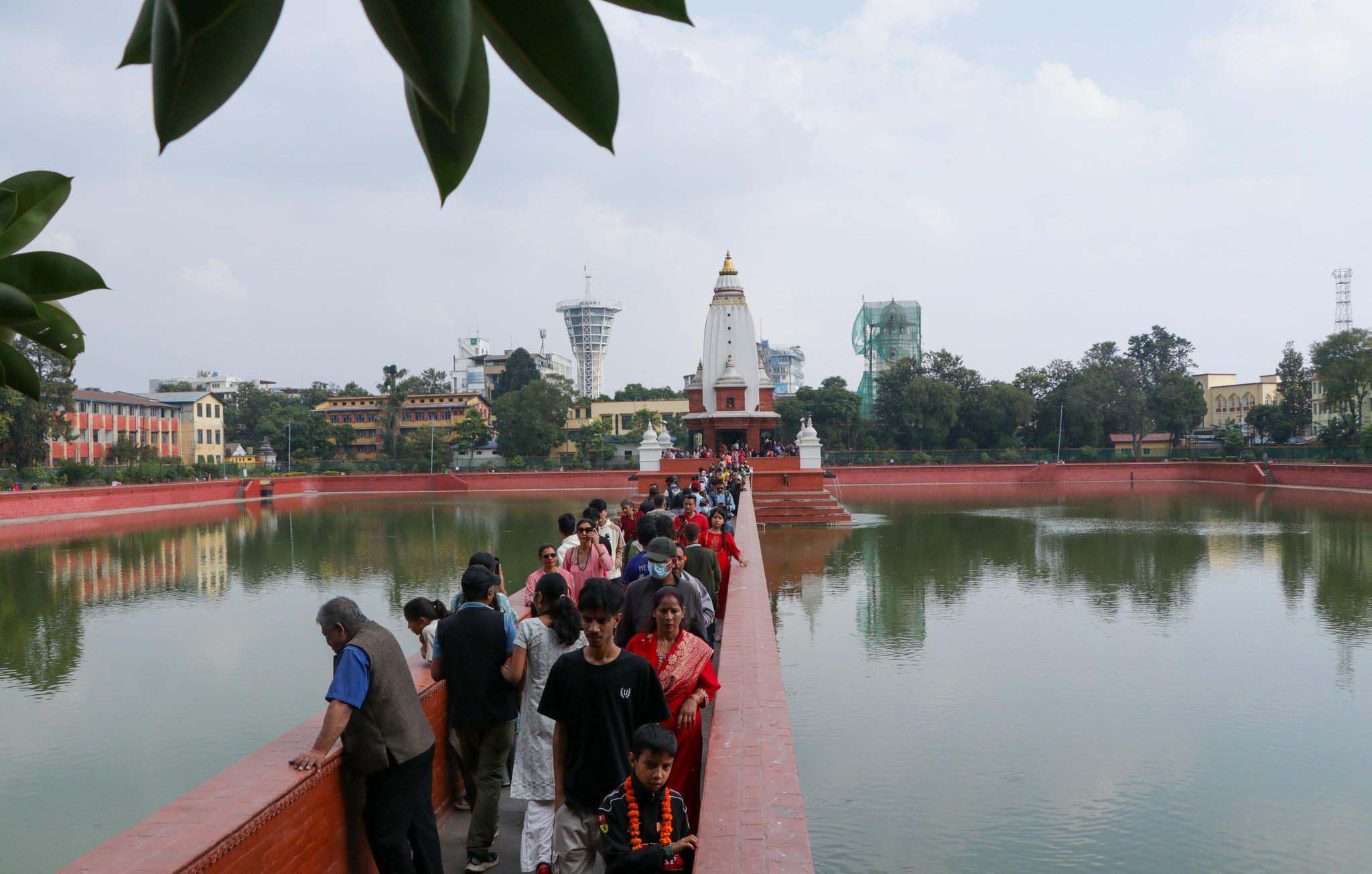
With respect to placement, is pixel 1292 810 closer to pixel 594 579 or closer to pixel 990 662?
pixel 990 662

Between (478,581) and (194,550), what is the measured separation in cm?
1980

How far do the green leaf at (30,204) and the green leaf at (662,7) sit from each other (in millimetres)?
838

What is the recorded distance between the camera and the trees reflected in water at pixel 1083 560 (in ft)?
44.0

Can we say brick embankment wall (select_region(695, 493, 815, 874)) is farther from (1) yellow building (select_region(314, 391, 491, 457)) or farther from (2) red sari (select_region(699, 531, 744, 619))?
(1) yellow building (select_region(314, 391, 491, 457))

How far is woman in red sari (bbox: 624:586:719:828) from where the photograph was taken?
12.1 feet

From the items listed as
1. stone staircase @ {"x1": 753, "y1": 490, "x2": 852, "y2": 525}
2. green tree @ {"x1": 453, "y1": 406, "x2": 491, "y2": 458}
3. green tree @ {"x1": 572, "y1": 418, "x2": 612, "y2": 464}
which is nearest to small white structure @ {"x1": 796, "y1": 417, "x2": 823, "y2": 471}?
stone staircase @ {"x1": 753, "y1": 490, "x2": 852, "y2": 525}

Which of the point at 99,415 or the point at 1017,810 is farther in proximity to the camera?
the point at 99,415

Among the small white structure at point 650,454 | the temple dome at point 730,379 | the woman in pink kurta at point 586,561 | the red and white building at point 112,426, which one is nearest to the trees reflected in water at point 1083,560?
the woman in pink kurta at point 586,561

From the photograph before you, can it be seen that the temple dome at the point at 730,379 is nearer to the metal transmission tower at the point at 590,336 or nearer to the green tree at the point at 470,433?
the green tree at the point at 470,433

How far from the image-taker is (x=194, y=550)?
21.4 metres

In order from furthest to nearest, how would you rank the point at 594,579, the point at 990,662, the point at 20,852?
1. the point at 990,662
2. the point at 20,852
3. the point at 594,579

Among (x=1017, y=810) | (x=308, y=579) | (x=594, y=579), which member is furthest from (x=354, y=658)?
(x=308, y=579)

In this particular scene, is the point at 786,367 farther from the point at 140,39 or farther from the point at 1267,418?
the point at 140,39

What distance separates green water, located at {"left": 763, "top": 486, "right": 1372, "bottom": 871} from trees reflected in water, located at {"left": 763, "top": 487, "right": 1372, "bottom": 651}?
0.09 m
